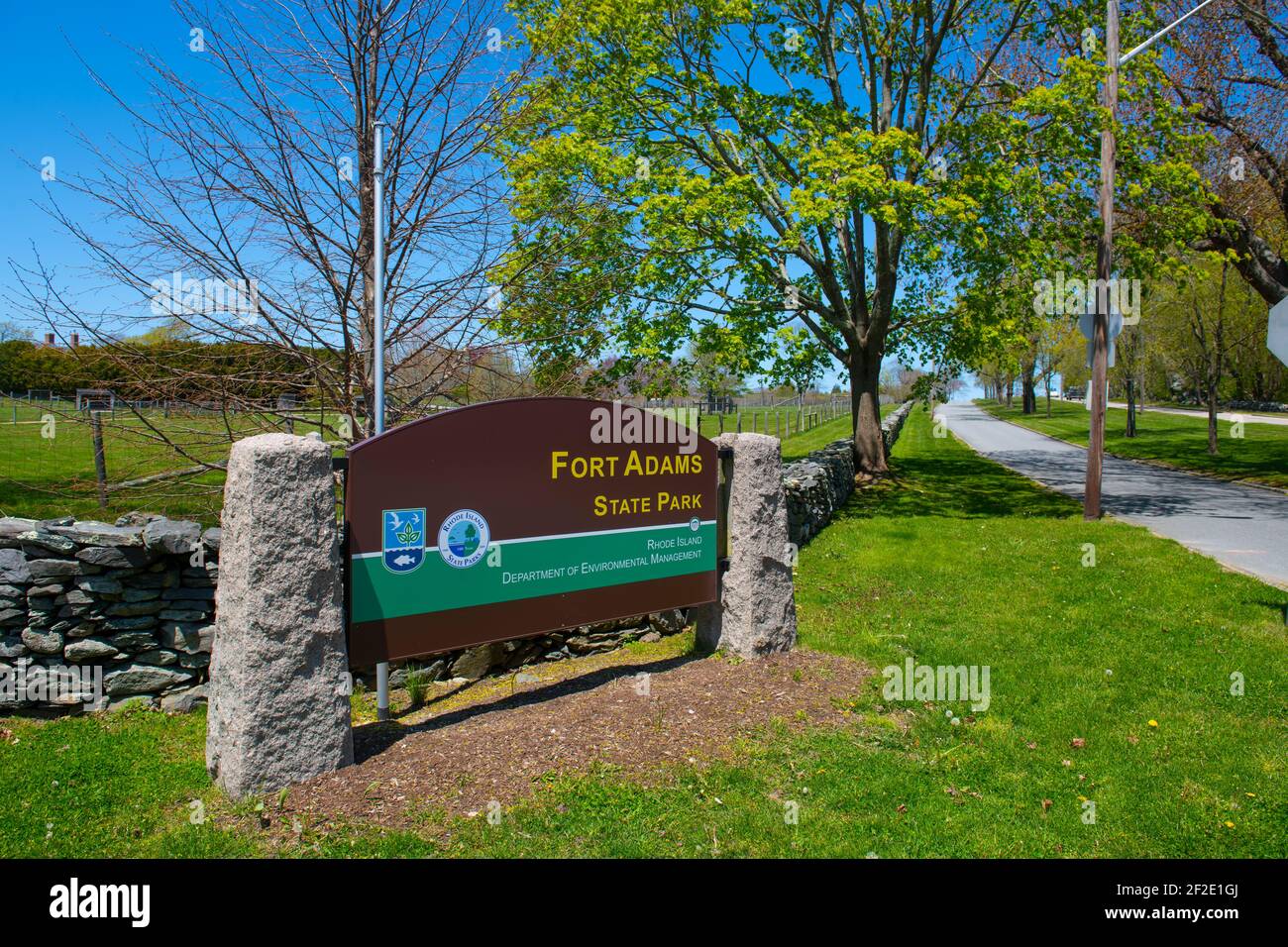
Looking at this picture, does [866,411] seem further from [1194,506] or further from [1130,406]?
[1130,406]

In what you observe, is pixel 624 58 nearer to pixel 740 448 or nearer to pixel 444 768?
pixel 740 448

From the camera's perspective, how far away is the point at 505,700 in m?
5.76

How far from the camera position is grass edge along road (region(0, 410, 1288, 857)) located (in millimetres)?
3926

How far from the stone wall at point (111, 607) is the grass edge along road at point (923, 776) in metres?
0.29

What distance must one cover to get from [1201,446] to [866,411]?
17940mm

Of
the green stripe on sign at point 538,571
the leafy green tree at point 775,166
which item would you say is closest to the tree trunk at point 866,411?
the leafy green tree at point 775,166

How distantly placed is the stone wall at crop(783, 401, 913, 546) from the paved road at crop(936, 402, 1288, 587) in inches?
187

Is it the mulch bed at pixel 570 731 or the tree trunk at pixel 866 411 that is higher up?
the tree trunk at pixel 866 411

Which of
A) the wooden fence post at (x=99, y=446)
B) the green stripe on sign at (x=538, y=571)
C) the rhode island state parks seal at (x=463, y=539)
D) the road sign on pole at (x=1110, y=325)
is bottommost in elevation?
the green stripe on sign at (x=538, y=571)

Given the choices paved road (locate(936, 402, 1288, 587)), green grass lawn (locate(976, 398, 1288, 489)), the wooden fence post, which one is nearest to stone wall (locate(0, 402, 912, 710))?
the wooden fence post

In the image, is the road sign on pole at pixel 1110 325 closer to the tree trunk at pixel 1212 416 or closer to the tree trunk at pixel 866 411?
the tree trunk at pixel 866 411

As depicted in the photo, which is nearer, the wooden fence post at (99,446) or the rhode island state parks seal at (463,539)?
the rhode island state parks seal at (463,539)

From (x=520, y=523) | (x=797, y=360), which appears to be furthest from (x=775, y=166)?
(x=520, y=523)

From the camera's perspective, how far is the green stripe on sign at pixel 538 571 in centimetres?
474
